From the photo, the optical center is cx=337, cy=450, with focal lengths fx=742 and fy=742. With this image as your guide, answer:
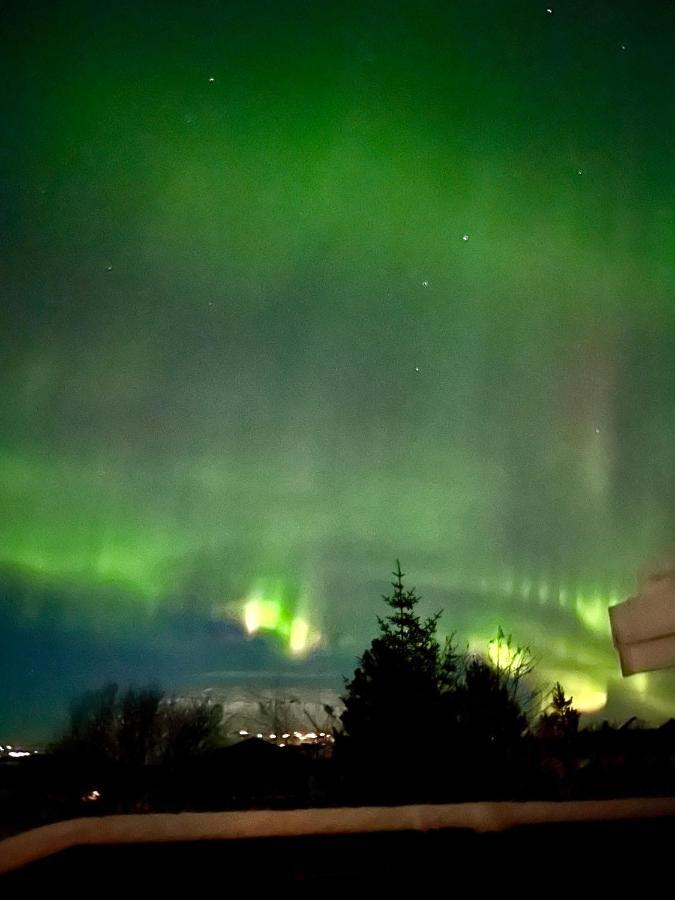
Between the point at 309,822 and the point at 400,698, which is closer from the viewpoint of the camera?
the point at 309,822

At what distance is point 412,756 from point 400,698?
9.53 feet

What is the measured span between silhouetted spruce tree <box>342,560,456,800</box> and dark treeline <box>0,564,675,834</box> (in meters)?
0.03

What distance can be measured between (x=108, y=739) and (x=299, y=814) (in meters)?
41.0

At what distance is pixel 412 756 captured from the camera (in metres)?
14.6

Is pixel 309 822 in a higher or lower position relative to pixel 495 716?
lower

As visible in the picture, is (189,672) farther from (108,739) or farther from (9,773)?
(9,773)

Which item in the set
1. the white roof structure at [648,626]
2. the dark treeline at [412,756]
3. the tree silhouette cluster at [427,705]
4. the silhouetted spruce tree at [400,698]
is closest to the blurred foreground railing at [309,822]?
the white roof structure at [648,626]

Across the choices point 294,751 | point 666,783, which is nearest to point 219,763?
point 294,751

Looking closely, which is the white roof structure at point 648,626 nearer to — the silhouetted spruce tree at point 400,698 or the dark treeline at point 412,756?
the dark treeline at point 412,756

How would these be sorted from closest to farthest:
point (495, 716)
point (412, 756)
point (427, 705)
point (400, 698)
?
point (412, 756) → point (495, 716) → point (427, 705) → point (400, 698)

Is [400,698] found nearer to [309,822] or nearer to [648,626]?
[648,626]

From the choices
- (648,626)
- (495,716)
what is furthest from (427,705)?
(648,626)

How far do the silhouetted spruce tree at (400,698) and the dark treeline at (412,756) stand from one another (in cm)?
3

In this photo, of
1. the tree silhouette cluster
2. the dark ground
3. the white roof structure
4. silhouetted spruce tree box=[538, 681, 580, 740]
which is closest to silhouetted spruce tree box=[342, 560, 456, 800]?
the tree silhouette cluster
